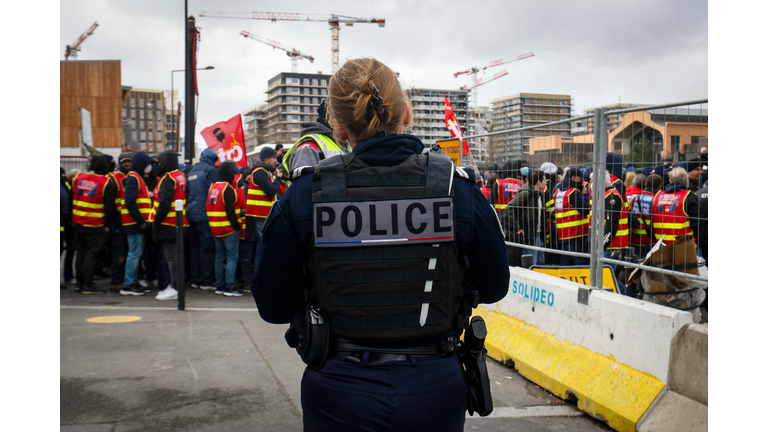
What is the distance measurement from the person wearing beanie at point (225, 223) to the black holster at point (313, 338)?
721 cm

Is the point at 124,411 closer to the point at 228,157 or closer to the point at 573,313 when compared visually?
the point at 573,313

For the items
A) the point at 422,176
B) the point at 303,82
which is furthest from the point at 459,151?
the point at 303,82

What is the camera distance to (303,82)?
169 metres

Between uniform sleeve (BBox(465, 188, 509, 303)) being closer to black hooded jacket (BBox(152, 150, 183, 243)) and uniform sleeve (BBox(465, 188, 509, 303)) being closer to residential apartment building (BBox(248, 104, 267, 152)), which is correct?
black hooded jacket (BBox(152, 150, 183, 243))

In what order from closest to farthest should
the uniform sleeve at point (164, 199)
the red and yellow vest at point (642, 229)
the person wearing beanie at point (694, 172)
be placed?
the person wearing beanie at point (694, 172) → the red and yellow vest at point (642, 229) → the uniform sleeve at point (164, 199)

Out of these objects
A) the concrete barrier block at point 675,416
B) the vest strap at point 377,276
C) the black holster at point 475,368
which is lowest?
the concrete barrier block at point 675,416

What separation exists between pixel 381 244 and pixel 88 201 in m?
8.06

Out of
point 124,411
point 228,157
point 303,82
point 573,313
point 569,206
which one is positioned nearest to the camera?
point 124,411

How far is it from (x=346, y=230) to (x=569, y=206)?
167 inches

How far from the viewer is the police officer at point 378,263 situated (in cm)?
184

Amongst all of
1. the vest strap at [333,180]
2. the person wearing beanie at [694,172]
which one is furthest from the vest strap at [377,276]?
the person wearing beanie at [694,172]

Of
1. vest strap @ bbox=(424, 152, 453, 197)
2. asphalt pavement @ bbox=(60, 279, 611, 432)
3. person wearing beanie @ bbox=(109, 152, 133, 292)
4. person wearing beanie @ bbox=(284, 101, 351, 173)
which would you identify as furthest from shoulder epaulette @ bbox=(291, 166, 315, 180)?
person wearing beanie @ bbox=(109, 152, 133, 292)

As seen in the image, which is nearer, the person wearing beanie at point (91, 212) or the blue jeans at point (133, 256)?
the person wearing beanie at point (91, 212)

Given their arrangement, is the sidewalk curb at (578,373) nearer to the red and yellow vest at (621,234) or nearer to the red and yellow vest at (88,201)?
the red and yellow vest at (621,234)
